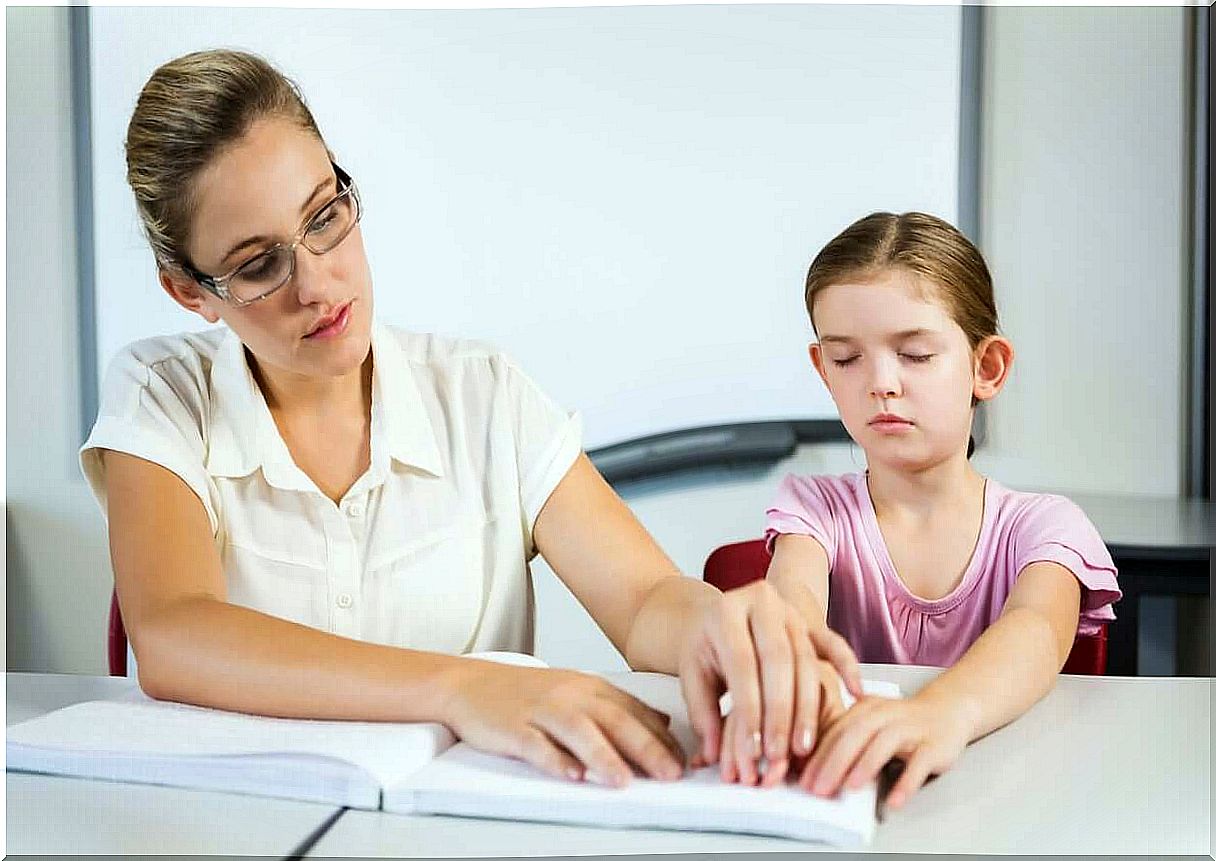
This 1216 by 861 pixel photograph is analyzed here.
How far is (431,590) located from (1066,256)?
609 millimetres

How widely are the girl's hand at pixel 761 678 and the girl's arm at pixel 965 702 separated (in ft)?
0.04

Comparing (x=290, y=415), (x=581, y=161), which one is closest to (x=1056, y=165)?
(x=581, y=161)

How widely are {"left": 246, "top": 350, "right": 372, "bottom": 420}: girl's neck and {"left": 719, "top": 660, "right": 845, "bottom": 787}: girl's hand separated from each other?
35 cm

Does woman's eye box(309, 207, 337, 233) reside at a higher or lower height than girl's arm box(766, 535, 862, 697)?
higher

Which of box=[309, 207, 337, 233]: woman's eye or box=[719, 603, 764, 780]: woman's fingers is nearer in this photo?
box=[719, 603, 764, 780]: woman's fingers

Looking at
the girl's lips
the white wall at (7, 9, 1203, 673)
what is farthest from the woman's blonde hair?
the white wall at (7, 9, 1203, 673)

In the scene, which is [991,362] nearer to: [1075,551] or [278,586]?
[1075,551]

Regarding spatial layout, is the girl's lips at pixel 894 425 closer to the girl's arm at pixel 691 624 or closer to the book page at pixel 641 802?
the girl's arm at pixel 691 624

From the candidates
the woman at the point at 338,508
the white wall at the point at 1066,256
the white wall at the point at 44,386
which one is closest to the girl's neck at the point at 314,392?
the woman at the point at 338,508

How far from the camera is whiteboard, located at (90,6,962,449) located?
3.32 feet

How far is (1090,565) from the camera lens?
660 millimetres

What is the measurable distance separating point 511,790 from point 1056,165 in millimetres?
792

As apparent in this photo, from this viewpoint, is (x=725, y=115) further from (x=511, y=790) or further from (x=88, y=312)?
(x=511, y=790)

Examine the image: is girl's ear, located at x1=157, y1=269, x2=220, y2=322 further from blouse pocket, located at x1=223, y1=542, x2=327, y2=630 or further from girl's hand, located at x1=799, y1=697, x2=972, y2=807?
girl's hand, located at x1=799, y1=697, x2=972, y2=807
